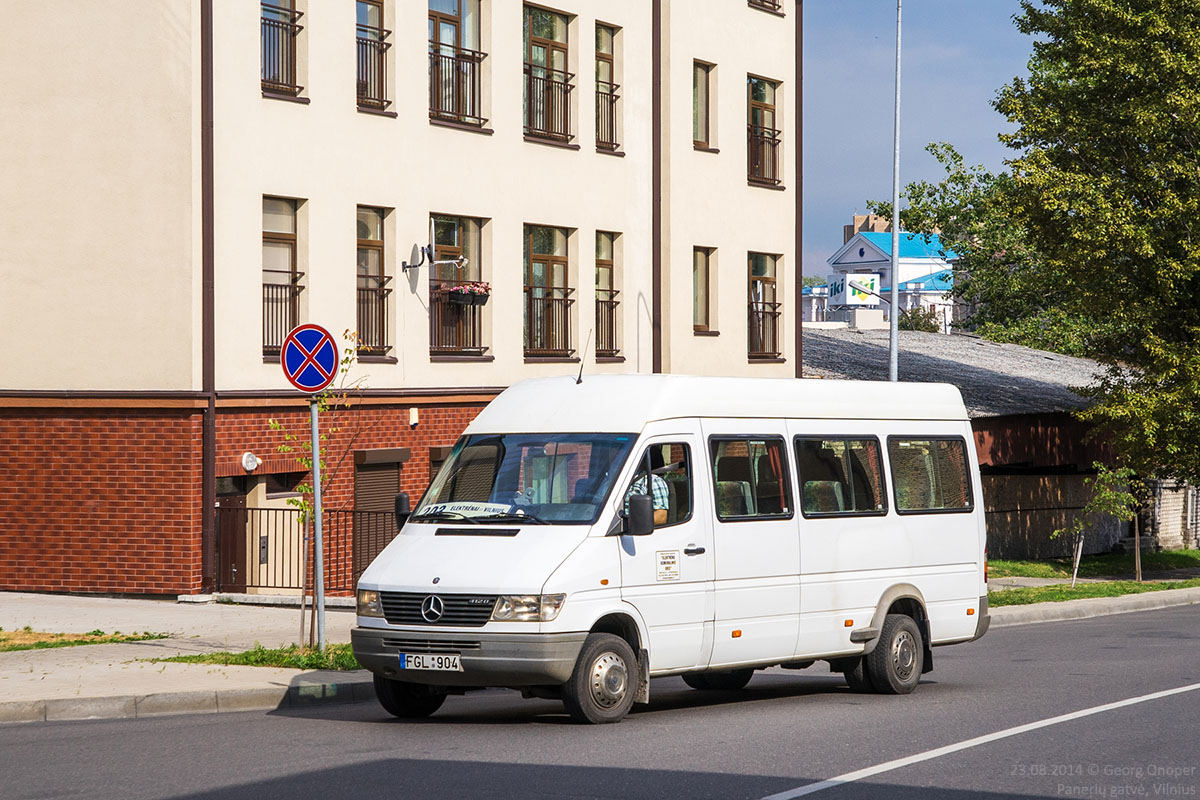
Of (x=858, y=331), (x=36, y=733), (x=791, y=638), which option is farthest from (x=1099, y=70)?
(x=36, y=733)

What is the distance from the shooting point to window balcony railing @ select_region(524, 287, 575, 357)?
90.3ft

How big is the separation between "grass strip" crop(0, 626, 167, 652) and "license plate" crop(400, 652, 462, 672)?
6.31 meters

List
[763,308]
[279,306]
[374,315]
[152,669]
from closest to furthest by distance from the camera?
[152,669], [279,306], [374,315], [763,308]

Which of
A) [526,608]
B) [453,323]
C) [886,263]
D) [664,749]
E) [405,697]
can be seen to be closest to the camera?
[664,749]

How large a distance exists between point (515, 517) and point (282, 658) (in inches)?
172

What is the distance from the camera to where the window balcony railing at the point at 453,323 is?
83.8 ft

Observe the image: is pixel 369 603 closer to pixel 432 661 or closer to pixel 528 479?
pixel 432 661

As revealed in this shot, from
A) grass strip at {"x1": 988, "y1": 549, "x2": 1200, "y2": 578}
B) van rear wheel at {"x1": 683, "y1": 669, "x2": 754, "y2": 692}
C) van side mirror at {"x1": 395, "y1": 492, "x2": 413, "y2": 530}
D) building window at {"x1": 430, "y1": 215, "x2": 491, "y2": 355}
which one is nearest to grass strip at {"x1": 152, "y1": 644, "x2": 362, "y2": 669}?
van side mirror at {"x1": 395, "y1": 492, "x2": 413, "y2": 530}

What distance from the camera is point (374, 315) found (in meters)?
24.4

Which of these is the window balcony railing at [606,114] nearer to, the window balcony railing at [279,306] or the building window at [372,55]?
the building window at [372,55]

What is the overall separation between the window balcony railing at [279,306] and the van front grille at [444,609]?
1204 cm

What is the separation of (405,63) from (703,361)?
9.47m

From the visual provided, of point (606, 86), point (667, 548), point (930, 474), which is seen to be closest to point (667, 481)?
point (667, 548)

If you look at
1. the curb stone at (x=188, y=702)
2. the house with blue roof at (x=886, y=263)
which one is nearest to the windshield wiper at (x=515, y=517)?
the curb stone at (x=188, y=702)
